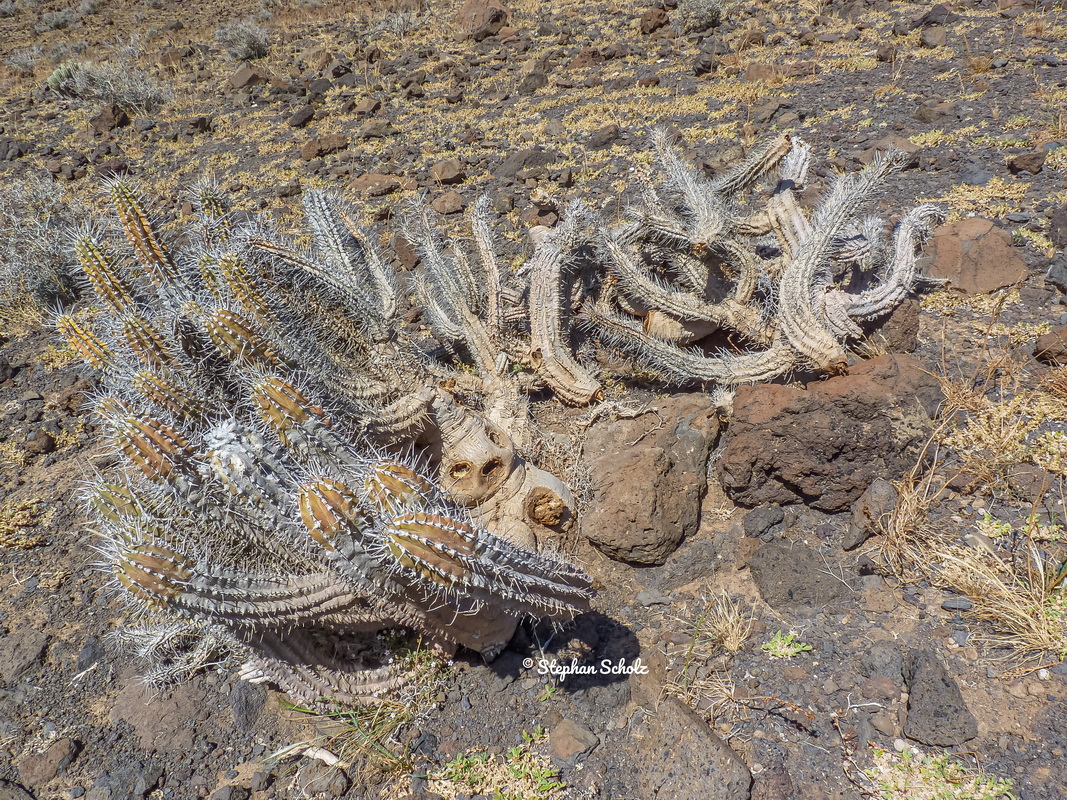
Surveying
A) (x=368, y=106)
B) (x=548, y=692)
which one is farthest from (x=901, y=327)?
(x=368, y=106)

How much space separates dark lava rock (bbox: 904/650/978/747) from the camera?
213cm

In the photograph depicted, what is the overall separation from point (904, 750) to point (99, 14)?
2246 cm

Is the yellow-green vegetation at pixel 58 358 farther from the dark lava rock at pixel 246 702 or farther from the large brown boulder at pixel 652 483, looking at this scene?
the large brown boulder at pixel 652 483

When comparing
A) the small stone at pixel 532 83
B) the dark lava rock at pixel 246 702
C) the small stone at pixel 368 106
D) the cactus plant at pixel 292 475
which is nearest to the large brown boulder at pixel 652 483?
the cactus plant at pixel 292 475

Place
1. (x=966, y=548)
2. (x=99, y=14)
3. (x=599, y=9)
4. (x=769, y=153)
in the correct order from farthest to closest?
(x=99, y=14) < (x=599, y=9) < (x=769, y=153) < (x=966, y=548)

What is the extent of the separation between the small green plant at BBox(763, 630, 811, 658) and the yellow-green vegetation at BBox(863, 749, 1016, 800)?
414mm

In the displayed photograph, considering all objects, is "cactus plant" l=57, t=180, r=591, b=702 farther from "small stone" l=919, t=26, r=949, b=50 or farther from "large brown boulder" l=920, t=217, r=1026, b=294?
"small stone" l=919, t=26, r=949, b=50

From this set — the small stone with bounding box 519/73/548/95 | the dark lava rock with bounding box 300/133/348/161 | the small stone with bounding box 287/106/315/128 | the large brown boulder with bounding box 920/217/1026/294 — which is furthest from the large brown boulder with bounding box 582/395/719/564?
the small stone with bounding box 287/106/315/128

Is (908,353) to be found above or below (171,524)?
below

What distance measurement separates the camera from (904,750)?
215 centimetres

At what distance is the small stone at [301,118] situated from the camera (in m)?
8.86

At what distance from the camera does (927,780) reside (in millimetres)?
2051

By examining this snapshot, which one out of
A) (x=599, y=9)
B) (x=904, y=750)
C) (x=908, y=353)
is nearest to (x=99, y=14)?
(x=599, y=9)

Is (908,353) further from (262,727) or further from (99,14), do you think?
(99,14)
